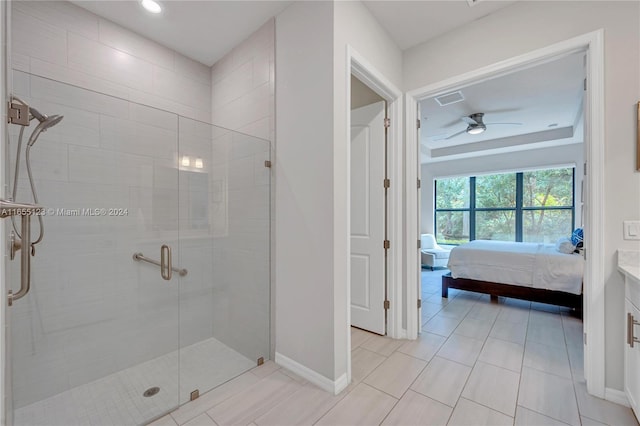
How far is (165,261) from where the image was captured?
1.95 meters

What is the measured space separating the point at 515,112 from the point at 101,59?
519cm

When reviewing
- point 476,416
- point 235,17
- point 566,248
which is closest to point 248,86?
point 235,17

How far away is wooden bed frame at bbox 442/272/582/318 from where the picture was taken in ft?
10.2

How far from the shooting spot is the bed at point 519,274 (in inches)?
124

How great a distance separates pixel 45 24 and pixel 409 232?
3.21m

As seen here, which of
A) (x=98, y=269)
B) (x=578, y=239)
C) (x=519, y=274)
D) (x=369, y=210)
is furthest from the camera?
(x=578, y=239)

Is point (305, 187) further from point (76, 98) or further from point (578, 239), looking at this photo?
point (578, 239)

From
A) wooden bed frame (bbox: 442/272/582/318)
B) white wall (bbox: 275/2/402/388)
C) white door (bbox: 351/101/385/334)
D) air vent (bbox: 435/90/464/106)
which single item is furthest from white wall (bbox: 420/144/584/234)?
white wall (bbox: 275/2/402/388)

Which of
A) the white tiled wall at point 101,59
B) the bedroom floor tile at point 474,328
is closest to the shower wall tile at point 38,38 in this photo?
the white tiled wall at point 101,59

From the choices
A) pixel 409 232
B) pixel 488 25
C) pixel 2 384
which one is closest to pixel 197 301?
pixel 2 384

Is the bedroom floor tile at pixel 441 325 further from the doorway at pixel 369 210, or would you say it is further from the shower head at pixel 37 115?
the shower head at pixel 37 115

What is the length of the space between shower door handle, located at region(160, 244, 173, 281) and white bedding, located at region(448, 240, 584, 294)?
3637 mm

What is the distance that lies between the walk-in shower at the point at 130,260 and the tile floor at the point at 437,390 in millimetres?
323

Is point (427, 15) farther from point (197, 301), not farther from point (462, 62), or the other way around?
point (197, 301)
